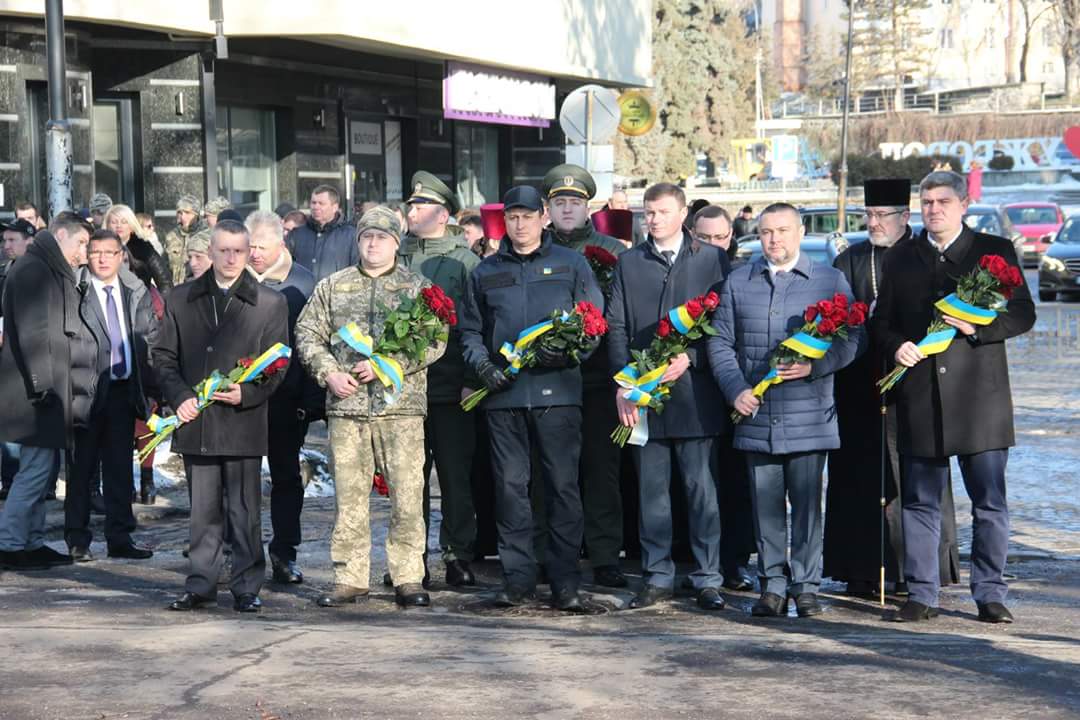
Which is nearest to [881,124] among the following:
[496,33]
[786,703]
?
[496,33]

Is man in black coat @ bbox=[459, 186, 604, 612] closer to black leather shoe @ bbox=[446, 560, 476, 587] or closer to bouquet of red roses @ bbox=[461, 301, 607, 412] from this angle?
bouquet of red roses @ bbox=[461, 301, 607, 412]

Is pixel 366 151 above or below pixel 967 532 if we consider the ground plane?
above

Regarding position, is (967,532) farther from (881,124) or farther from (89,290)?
(881,124)

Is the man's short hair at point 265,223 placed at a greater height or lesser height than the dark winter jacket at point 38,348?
greater

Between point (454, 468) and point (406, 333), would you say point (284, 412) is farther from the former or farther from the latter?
point (406, 333)

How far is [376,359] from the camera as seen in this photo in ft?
28.6

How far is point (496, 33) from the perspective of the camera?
2538 centimetres

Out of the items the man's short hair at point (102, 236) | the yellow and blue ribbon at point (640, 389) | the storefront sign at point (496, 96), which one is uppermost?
the storefront sign at point (496, 96)

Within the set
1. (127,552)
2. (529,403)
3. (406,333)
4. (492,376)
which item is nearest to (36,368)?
(127,552)

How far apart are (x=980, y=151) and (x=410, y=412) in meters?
80.9

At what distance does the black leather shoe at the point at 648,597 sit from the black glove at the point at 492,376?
1266 mm

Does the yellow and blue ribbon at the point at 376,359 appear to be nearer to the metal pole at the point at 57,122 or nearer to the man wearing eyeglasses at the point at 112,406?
the man wearing eyeglasses at the point at 112,406

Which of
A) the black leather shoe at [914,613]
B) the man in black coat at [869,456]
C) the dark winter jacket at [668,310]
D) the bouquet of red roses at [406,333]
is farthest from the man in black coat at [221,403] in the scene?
the black leather shoe at [914,613]

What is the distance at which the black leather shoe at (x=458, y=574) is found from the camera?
9750 millimetres
